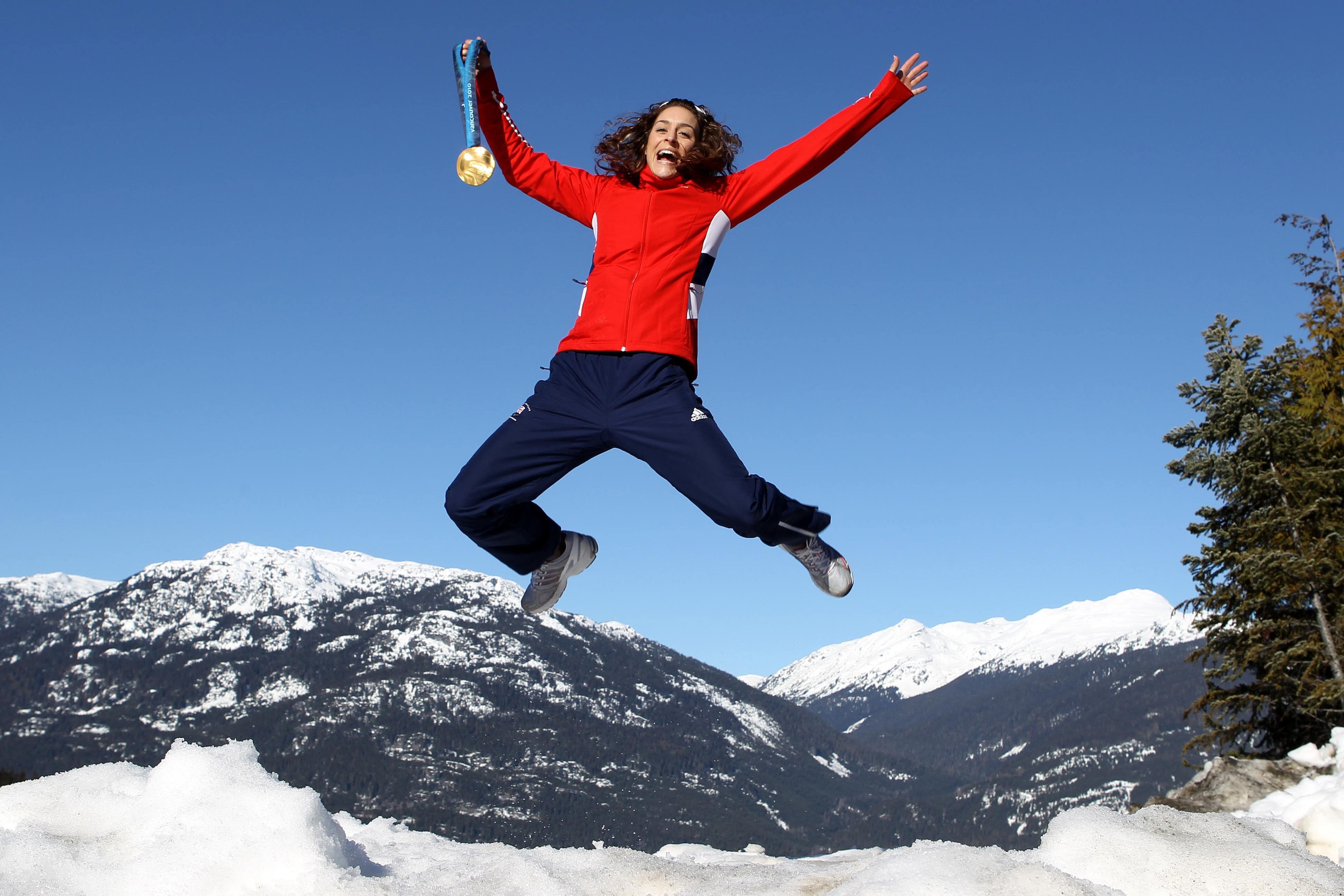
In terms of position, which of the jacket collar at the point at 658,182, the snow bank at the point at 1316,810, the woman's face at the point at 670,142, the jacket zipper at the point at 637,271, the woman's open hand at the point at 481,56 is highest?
the woman's open hand at the point at 481,56

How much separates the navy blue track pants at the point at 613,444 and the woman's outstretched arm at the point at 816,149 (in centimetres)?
113

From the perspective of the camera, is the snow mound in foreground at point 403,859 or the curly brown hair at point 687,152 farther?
the curly brown hair at point 687,152

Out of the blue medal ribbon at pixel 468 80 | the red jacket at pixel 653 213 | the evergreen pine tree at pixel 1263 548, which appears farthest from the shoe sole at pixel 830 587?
the evergreen pine tree at pixel 1263 548

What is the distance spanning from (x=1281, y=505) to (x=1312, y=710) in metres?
5.11

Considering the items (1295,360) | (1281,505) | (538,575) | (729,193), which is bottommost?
(538,575)

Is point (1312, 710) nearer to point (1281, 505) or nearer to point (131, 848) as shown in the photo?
point (1281, 505)

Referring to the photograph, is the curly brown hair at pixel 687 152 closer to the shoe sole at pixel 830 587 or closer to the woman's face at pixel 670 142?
the woman's face at pixel 670 142

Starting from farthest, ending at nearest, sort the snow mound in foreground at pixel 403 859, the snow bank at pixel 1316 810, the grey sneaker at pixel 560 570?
the grey sneaker at pixel 560 570 < the snow bank at pixel 1316 810 < the snow mound in foreground at pixel 403 859

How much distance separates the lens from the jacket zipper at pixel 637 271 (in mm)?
5211

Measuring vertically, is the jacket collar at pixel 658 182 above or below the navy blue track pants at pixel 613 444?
above

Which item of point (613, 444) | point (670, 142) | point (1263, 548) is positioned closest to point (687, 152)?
point (670, 142)

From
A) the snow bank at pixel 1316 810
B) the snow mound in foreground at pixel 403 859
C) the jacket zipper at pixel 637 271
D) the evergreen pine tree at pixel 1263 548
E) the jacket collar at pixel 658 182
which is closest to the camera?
the snow mound in foreground at pixel 403 859

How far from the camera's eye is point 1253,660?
86.1 feet

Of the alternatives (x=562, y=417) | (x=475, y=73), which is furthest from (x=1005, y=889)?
(x=475, y=73)
